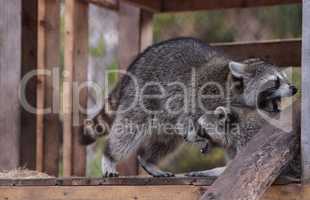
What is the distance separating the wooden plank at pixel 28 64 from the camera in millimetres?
5907

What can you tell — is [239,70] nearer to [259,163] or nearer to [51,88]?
[51,88]

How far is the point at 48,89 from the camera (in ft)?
21.7

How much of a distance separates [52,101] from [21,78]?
0.72 meters

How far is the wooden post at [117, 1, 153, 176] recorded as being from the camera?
771 centimetres

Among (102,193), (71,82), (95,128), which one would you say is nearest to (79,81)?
(71,82)

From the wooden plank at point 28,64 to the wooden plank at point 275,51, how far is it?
2035 mm

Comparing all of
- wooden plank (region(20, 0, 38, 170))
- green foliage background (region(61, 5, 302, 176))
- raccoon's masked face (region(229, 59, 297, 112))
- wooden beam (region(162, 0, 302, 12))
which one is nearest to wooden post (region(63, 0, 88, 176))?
wooden plank (region(20, 0, 38, 170))

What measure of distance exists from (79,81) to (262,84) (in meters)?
1.73

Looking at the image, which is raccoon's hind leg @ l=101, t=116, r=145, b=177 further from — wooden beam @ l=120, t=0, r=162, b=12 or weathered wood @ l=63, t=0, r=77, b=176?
wooden beam @ l=120, t=0, r=162, b=12

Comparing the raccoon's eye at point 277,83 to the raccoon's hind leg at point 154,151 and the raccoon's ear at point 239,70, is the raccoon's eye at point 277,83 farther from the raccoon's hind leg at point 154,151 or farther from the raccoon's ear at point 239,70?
the raccoon's hind leg at point 154,151

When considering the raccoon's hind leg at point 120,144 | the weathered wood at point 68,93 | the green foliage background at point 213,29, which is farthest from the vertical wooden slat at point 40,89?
the green foliage background at point 213,29

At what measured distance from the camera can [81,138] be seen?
678cm

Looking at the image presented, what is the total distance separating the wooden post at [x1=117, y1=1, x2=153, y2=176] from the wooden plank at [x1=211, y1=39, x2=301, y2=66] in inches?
27.2

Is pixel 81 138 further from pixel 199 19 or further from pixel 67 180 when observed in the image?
pixel 199 19
